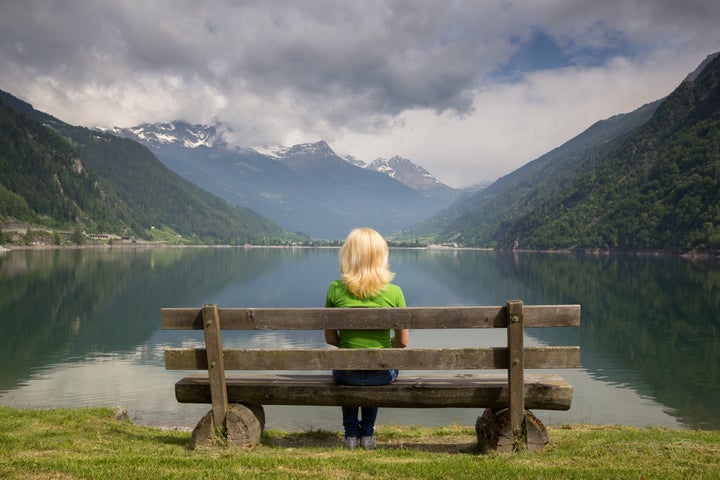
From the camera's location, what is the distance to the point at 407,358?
9047 millimetres

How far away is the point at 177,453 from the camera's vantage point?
9.80 m

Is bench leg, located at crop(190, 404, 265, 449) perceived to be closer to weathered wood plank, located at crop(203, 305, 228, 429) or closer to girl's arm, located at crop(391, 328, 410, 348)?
weathered wood plank, located at crop(203, 305, 228, 429)

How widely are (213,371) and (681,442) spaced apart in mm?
8785

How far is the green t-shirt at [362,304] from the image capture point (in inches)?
366

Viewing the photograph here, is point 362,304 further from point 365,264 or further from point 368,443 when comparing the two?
point 368,443

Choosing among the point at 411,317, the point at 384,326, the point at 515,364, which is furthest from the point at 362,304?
the point at 515,364

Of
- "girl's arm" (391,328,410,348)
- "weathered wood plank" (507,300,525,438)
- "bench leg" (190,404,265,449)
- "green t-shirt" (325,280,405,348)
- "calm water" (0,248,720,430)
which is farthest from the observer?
"calm water" (0,248,720,430)

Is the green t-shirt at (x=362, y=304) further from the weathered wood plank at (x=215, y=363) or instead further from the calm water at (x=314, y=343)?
the calm water at (x=314, y=343)

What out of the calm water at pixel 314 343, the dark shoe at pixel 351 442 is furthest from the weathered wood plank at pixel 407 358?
the calm water at pixel 314 343

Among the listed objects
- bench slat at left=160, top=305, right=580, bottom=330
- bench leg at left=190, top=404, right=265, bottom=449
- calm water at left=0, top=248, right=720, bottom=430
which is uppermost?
bench slat at left=160, top=305, right=580, bottom=330

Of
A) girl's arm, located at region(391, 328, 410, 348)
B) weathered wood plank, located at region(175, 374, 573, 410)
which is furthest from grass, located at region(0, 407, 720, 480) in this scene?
girl's arm, located at region(391, 328, 410, 348)

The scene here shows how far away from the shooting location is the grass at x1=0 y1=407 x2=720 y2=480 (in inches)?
317

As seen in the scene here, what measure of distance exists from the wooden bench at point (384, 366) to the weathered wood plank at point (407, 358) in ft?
0.05

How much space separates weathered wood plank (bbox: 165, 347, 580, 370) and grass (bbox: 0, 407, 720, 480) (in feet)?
4.82
